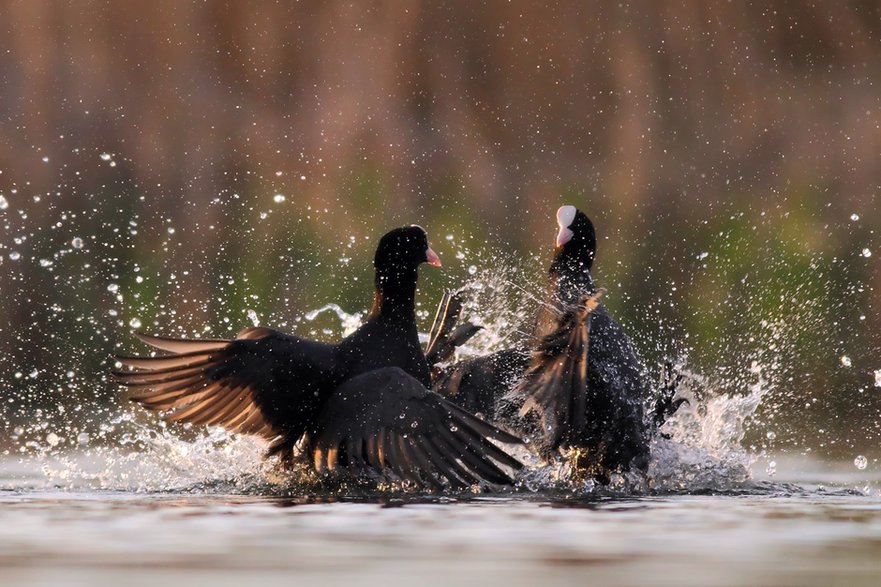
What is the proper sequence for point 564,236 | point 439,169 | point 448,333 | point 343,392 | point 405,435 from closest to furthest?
point 405,435, point 343,392, point 564,236, point 448,333, point 439,169

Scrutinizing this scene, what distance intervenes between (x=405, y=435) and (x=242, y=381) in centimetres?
75

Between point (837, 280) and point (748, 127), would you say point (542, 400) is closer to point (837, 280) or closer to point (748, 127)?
point (837, 280)

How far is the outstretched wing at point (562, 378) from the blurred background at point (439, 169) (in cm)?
273

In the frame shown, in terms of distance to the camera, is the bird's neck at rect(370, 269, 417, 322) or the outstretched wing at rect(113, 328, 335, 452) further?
the bird's neck at rect(370, 269, 417, 322)

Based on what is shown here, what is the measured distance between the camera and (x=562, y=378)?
16.3 ft

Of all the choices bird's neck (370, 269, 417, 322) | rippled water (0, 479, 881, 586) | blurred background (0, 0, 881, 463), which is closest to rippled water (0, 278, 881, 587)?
rippled water (0, 479, 881, 586)

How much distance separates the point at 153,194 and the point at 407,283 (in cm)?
539

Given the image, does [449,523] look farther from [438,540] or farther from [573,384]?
[573,384]

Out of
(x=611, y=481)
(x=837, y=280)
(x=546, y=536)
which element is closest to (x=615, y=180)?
(x=837, y=280)

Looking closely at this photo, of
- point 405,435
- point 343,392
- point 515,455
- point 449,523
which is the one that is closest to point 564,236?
point 515,455

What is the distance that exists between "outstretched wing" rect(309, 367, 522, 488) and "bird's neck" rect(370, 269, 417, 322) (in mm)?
539

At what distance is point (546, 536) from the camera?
11.0 feet

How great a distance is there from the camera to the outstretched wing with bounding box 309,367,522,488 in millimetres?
4457

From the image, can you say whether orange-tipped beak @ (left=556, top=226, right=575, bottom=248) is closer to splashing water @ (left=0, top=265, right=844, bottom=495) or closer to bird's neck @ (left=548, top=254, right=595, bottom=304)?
bird's neck @ (left=548, top=254, right=595, bottom=304)
